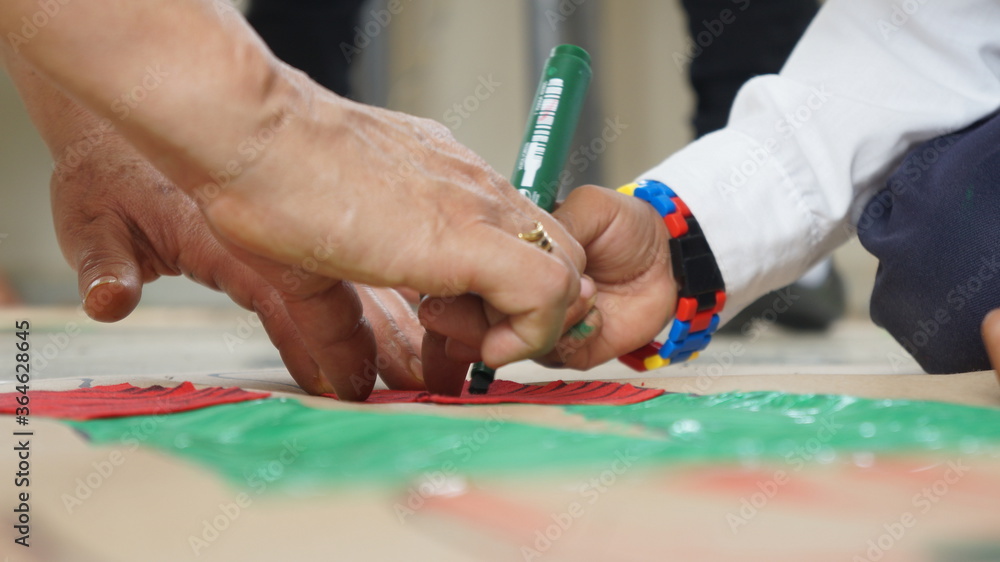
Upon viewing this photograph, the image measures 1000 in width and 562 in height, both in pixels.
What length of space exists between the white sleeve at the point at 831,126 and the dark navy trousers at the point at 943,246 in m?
0.04

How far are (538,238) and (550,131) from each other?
237 mm

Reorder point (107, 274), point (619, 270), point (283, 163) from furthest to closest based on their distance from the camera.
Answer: point (619, 270), point (107, 274), point (283, 163)

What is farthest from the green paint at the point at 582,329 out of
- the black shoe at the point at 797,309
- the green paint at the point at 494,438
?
the black shoe at the point at 797,309

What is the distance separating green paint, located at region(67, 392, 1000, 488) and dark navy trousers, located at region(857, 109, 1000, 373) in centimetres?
25

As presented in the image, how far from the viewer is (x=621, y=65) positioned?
104 inches

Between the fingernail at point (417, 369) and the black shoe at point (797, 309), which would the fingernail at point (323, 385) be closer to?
the fingernail at point (417, 369)

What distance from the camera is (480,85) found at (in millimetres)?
2551

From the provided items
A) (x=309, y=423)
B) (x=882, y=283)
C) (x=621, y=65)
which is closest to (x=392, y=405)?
(x=309, y=423)

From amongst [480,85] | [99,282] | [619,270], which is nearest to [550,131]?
[619,270]

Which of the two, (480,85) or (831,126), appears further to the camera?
(480,85)

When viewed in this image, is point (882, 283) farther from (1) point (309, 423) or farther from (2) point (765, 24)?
(2) point (765, 24)

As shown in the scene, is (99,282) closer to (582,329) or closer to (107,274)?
(107,274)

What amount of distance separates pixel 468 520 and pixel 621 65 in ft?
8.11

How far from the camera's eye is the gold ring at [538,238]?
0.50 metres
